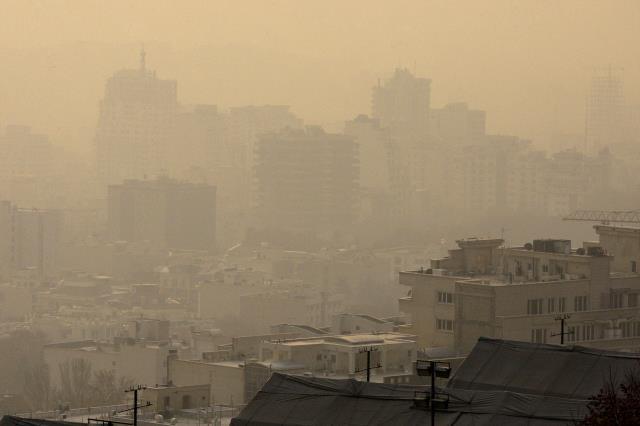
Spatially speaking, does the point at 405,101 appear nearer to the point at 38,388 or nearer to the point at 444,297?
the point at 38,388

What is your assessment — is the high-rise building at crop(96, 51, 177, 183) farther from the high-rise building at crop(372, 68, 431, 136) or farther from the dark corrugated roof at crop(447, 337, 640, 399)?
the dark corrugated roof at crop(447, 337, 640, 399)

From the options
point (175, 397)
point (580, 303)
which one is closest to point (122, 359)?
point (580, 303)

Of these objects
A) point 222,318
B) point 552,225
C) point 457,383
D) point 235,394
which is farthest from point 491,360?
point 552,225

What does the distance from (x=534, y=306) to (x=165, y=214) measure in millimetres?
79893

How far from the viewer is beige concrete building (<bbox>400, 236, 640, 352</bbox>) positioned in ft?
96.2

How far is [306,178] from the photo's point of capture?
125 metres

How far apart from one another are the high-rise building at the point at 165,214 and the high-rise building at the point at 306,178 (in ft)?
36.3

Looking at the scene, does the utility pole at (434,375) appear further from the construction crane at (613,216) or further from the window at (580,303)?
the construction crane at (613,216)

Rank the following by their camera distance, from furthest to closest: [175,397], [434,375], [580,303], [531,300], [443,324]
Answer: [443,324]
[580,303]
[531,300]
[175,397]
[434,375]

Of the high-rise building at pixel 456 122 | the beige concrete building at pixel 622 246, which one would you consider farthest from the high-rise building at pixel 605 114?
the beige concrete building at pixel 622 246

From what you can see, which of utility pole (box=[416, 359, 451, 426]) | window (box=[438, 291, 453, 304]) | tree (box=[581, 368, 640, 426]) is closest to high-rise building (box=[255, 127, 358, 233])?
window (box=[438, 291, 453, 304])

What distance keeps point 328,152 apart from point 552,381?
4380 inches

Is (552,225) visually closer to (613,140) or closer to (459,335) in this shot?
(613,140)

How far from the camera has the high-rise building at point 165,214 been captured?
108 metres
